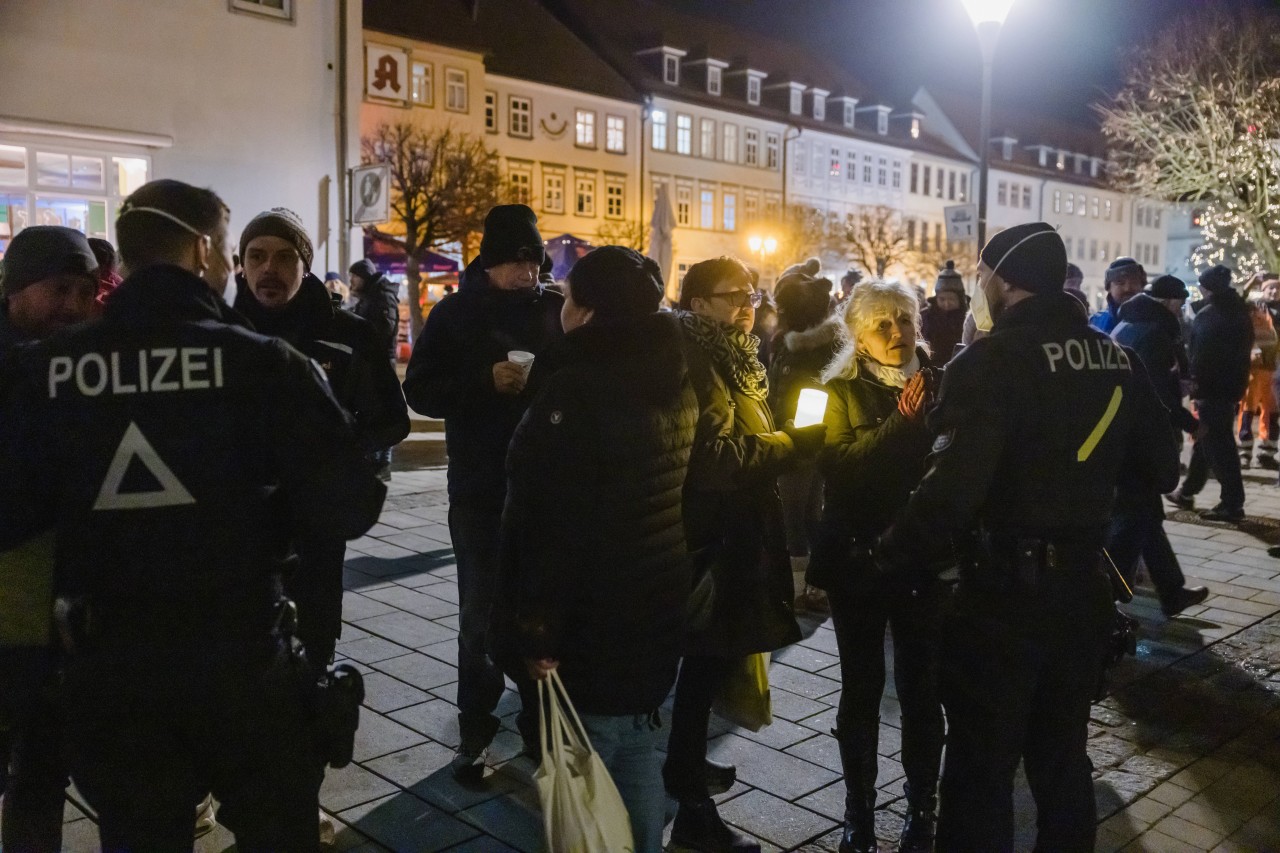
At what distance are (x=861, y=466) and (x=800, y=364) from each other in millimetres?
1261

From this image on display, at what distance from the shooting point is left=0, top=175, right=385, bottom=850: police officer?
2.11 metres

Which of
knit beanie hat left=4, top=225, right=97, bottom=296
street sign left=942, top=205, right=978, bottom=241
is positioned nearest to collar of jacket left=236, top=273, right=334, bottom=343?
knit beanie hat left=4, top=225, right=97, bottom=296

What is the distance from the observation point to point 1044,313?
3008mm

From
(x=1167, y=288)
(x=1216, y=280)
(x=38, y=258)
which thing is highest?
(x=1216, y=280)

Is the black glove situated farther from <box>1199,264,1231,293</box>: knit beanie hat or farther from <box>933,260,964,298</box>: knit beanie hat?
<box>1199,264,1231,293</box>: knit beanie hat

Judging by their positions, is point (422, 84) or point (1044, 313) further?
point (422, 84)

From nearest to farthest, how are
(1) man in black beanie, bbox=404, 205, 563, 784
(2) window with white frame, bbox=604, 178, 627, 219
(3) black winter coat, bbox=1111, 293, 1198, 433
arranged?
(1) man in black beanie, bbox=404, 205, 563, 784 < (3) black winter coat, bbox=1111, 293, 1198, 433 < (2) window with white frame, bbox=604, 178, 627, 219

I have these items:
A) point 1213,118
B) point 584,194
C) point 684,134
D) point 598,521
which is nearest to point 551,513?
point 598,521

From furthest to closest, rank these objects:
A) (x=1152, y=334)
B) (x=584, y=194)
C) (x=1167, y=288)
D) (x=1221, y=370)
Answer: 1. (x=584, y=194)
2. (x=1221, y=370)
3. (x=1167, y=288)
4. (x=1152, y=334)

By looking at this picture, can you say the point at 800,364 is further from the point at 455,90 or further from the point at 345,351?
the point at 455,90

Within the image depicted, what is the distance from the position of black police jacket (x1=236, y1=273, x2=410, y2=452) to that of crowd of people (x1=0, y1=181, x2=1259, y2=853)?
1cm

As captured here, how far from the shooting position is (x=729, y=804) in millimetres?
3930

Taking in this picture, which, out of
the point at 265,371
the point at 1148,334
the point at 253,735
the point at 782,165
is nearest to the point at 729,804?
the point at 253,735

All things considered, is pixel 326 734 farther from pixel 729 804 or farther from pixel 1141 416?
pixel 1141 416
